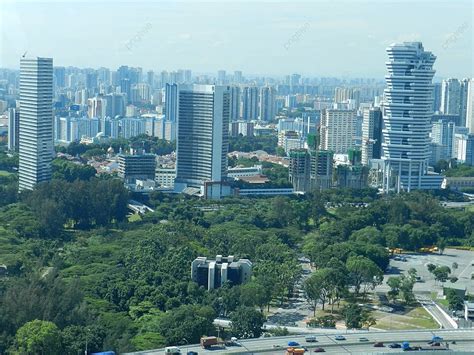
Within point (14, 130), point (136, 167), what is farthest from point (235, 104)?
point (136, 167)

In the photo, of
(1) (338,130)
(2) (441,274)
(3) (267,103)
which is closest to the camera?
(2) (441,274)

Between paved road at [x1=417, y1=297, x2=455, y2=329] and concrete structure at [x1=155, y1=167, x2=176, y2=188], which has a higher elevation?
concrete structure at [x1=155, y1=167, x2=176, y2=188]

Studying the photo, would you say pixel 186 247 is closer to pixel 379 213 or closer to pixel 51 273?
pixel 51 273

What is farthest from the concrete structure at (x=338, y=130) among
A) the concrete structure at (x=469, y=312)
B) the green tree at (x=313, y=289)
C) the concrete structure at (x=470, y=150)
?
the concrete structure at (x=469, y=312)

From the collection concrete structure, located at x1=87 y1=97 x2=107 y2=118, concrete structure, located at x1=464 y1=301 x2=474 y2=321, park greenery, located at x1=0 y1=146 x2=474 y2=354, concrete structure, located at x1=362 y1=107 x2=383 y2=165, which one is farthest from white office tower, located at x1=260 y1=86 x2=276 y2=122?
concrete structure, located at x1=464 y1=301 x2=474 y2=321

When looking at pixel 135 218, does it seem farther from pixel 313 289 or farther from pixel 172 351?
pixel 172 351

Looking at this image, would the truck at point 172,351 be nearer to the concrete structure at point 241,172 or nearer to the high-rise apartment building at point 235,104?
the concrete structure at point 241,172

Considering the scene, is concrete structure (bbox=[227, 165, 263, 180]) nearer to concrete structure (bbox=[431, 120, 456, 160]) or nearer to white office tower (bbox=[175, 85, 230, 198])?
white office tower (bbox=[175, 85, 230, 198])
